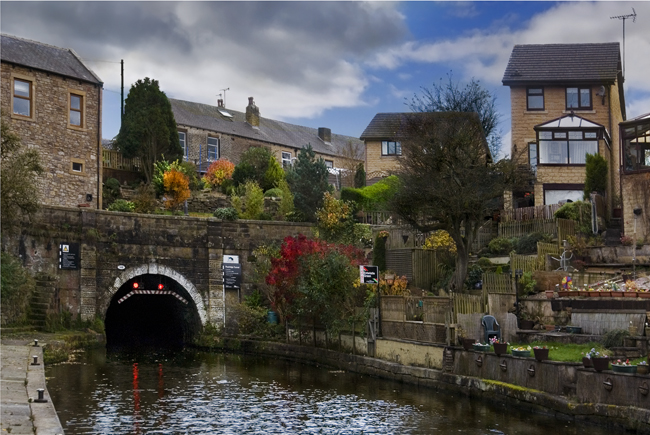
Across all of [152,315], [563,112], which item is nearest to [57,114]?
[152,315]

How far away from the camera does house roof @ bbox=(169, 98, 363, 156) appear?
6006 centimetres

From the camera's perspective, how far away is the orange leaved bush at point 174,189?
4506 cm

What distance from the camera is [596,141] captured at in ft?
144

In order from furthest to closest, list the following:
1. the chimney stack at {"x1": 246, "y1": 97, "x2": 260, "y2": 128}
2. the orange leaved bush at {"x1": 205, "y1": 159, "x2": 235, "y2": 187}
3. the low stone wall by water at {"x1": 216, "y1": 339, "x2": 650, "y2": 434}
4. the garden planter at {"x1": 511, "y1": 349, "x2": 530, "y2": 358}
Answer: the chimney stack at {"x1": 246, "y1": 97, "x2": 260, "y2": 128} < the orange leaved bush at {"x1": 205, "y1": 159, "x2": 235, "y2": 187} < the garden planter at {"x1": 511, "y1": 349, "x2": 530, "y2": 358} < the low stone wall by water at {"x1": 216, "y1": 339, "x2": 650, "y2": 434}

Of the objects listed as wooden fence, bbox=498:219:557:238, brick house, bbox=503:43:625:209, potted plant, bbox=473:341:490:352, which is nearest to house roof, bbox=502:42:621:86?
brick house, bbox=503:43:625:209

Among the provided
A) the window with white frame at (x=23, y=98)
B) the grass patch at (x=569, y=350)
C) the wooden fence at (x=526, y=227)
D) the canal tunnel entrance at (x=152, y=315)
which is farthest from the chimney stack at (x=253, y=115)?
the grass patch at (x=569, y=350)

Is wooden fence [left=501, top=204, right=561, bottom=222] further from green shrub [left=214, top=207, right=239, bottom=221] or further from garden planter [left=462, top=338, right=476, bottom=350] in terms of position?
garden planter [left=462, top=338, right=476, bottom=350]

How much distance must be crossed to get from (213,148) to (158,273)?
2309cm

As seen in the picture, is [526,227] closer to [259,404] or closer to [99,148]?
[259,404]

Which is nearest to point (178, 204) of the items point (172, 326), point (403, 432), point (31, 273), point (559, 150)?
point (172, 326)

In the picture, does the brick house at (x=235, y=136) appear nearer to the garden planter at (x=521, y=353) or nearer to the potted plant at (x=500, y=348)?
the potted plant at (x=500, y=348)

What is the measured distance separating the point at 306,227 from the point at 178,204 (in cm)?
791

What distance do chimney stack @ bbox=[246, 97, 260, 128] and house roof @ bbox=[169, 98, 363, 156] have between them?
425mm

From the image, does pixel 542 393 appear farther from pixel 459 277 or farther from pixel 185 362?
pixel 185 362
